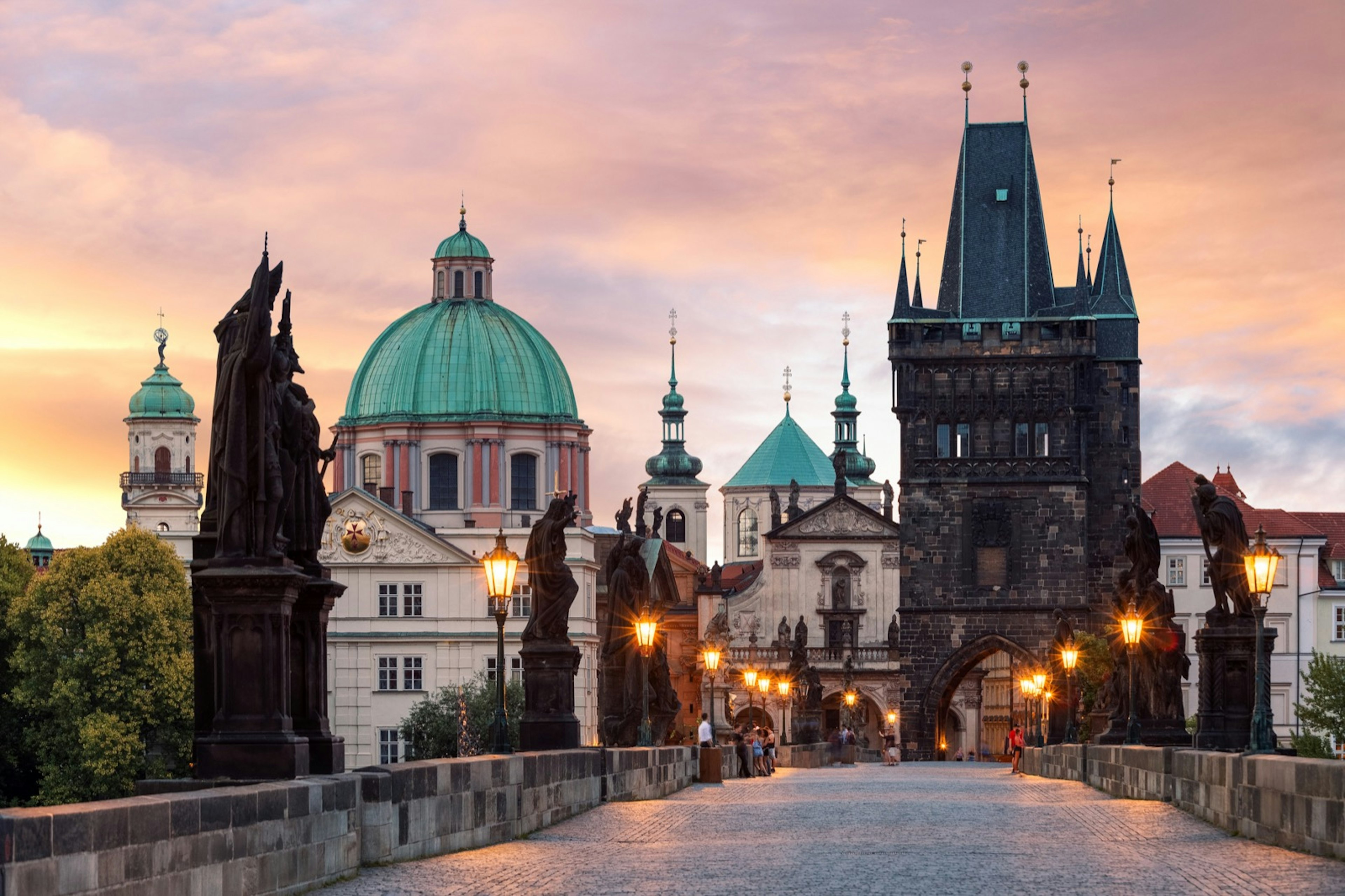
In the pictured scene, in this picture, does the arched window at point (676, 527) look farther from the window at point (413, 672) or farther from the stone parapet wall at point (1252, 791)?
the stone parapet wall at point (1252, 791)

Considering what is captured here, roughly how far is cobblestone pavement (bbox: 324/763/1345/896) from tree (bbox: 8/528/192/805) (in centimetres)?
4156

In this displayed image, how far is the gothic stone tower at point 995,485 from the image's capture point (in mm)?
91438

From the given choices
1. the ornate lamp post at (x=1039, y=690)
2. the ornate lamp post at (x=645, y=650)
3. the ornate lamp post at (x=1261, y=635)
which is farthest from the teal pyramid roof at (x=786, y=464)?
the ornate lamp post at (x=1261, y=635)

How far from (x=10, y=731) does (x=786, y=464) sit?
10009 cm

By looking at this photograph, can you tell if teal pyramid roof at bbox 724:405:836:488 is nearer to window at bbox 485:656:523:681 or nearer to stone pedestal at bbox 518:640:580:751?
window at bbox 485:656:523:681

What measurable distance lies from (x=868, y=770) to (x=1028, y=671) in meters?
27.4

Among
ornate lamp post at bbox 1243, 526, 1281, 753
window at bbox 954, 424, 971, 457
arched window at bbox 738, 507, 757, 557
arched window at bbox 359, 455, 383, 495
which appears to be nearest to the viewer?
ornate lamp post at bbox 1243, 526, 1281, 753

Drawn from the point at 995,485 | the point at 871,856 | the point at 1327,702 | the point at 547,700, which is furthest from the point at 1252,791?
the point at 995,485

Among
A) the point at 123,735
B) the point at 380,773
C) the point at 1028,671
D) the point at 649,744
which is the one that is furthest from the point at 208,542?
the point at 1028,671

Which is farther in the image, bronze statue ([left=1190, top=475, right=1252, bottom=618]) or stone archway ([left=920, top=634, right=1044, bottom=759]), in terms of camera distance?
stone archway ([left=920, top=634, right=1044, bottom=759])

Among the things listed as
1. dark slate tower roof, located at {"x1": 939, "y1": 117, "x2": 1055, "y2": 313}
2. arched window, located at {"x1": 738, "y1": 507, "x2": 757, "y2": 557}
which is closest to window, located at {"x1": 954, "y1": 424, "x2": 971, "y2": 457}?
dark slate tower roof, located at {"x1": 939, "y1": 117, "x2": 1055, "y2": 313}

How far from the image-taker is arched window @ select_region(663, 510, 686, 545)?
168 m

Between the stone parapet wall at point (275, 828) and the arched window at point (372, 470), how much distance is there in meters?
93.2

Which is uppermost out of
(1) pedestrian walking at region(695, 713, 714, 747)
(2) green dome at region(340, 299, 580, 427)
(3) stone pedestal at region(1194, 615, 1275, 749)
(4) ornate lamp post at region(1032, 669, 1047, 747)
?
(2) green dome at region(340, 299, 580, 427)
